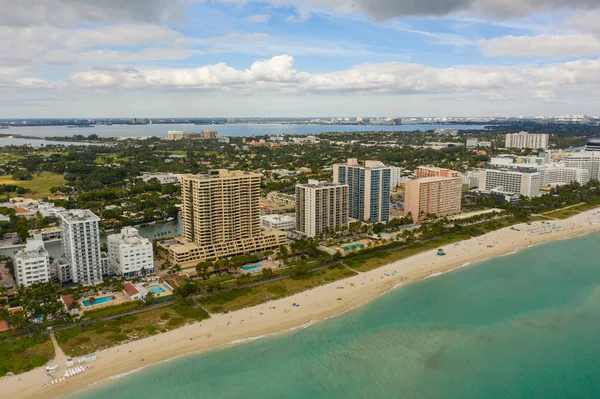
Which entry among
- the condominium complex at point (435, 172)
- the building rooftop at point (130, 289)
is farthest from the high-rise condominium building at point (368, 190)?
the building rooftop at point (130, 289)

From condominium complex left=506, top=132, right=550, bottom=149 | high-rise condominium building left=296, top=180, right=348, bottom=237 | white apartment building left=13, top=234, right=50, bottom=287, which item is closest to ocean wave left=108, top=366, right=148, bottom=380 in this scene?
white apartment building left=13, top=234, right=50, bottom=287

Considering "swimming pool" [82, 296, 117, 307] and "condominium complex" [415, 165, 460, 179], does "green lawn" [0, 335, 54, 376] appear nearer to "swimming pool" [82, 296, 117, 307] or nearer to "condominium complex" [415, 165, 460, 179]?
"swimming pool" [82, 296, 117, 307]

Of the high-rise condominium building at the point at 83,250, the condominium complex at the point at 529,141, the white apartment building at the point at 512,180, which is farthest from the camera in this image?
the condominium complex at the point at 529,141

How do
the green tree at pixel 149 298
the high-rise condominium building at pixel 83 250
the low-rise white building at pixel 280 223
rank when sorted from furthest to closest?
the low-rise white building at pixel 280 223 → the high-rise condominium building at pixel 83 250 → the green tree at pixel 149 298

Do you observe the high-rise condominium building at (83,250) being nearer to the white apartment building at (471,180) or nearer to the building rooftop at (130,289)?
the building rooftop at (130,289)

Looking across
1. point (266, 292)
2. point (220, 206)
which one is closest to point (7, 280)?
point (220, 206)
